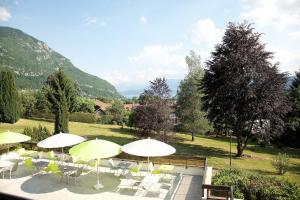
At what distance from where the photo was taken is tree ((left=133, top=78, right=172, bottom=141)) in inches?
1081

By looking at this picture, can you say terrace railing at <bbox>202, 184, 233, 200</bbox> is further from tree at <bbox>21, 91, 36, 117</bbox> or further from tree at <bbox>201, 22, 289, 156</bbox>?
tree at <bbox>21, 91, 36, 117</bbox>

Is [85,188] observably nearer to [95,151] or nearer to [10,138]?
[95,151]

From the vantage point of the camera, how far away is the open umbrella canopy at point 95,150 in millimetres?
14219

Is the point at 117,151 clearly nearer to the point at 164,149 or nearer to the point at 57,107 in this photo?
the point at 164,149

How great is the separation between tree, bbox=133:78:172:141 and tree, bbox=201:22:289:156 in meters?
5.34

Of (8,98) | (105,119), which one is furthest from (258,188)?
(105,119)

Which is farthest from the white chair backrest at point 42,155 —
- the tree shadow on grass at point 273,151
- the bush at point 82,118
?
the bush at point 82,118

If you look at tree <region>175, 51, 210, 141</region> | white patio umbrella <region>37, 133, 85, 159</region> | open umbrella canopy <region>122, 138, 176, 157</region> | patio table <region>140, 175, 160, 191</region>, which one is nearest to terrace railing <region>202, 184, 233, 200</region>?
patio table <region>140, 175, 160, 191</region>

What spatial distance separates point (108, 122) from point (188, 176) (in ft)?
141

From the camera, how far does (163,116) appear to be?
2761 cm

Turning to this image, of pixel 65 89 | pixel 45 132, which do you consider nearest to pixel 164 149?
pixel 45 132

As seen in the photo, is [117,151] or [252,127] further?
[252,127]

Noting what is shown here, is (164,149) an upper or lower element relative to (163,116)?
lower

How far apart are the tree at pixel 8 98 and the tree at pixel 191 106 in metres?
20.1
